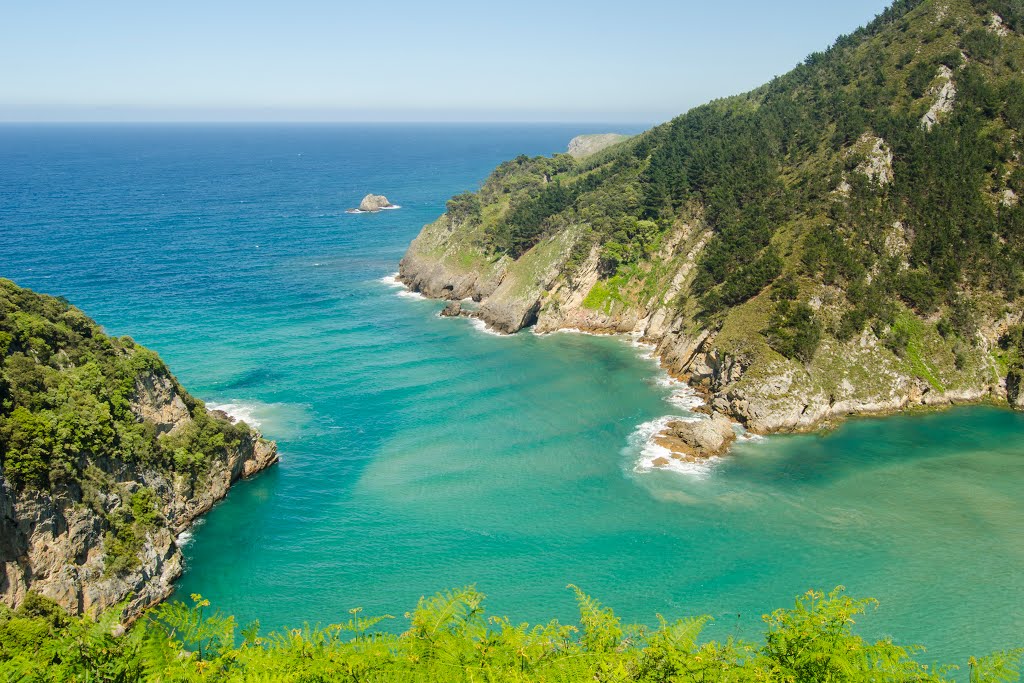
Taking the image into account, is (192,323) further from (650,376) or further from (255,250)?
(650,376)

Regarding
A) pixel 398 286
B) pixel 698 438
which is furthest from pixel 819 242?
pixel 398 286

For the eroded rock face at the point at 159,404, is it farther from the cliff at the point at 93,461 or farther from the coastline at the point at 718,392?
the coastline at the point at 718,392

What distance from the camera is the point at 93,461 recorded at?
43.4m

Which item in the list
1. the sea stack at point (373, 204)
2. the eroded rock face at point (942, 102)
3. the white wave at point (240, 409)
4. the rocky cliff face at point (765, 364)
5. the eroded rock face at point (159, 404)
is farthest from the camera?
the sea stack at point (373, 204)

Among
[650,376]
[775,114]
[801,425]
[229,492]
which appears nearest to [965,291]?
[801,425]

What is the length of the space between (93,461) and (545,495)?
1276 inches

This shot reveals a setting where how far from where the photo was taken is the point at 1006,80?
8569 cm

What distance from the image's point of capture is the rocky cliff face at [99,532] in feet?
121

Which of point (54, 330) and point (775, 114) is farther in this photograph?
point (775, 114)

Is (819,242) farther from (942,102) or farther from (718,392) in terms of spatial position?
(942,102)

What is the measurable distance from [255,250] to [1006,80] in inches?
5023

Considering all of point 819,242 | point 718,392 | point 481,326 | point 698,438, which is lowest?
point 698,438

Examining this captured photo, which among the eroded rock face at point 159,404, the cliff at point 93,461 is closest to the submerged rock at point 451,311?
the cliff at point 93,461

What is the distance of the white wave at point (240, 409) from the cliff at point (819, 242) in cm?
3767
